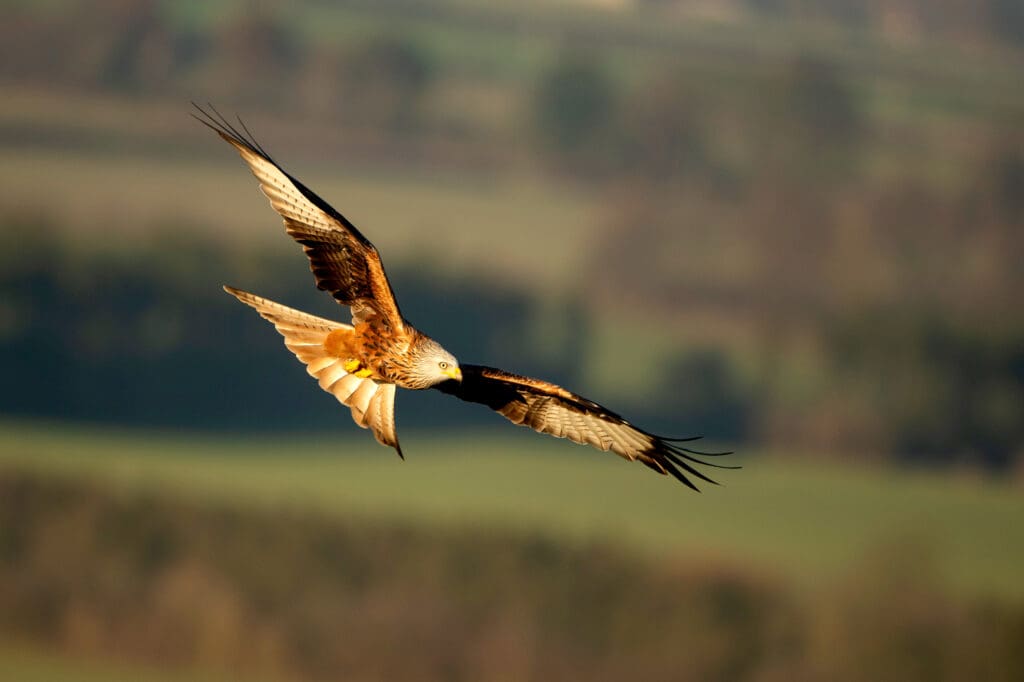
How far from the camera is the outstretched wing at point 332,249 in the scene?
383 inches

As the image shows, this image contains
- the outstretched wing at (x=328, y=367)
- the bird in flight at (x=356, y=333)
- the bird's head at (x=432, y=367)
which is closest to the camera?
the bird's head at (x=432, y=367)

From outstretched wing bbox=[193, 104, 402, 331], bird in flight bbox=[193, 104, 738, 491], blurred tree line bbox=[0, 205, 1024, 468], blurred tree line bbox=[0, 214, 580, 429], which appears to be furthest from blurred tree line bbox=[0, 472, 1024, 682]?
outstretched wing bbox=[193, 104, 402, 331]

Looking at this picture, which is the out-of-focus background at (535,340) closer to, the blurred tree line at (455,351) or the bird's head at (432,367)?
the blurred tree line at (455,351)

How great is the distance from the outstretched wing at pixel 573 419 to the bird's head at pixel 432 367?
617 millimetres

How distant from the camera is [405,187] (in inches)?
2527

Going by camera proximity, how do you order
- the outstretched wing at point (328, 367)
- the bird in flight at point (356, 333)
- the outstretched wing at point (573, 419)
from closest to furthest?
1. the bird in flight at point (356, 333)
2. the outstretched wing at point (328, 367)
3. the outstretched wing at point (573, 419)

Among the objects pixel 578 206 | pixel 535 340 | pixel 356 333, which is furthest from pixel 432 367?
pixel 578 206

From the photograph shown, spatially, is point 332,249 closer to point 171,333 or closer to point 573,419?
point 573,419

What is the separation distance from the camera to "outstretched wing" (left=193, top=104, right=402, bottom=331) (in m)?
9.72

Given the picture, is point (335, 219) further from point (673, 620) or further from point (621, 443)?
point (673, 620)

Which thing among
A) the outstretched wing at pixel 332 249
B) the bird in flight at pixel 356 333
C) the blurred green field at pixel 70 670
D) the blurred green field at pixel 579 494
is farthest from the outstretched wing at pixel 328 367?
the blurred green field at pixel 579 494

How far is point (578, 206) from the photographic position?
237 ft

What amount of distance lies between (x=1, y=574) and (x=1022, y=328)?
36645mm

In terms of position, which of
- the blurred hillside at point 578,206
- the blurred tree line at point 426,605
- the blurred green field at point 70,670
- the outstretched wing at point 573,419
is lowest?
the blurred green field at point 70,670
